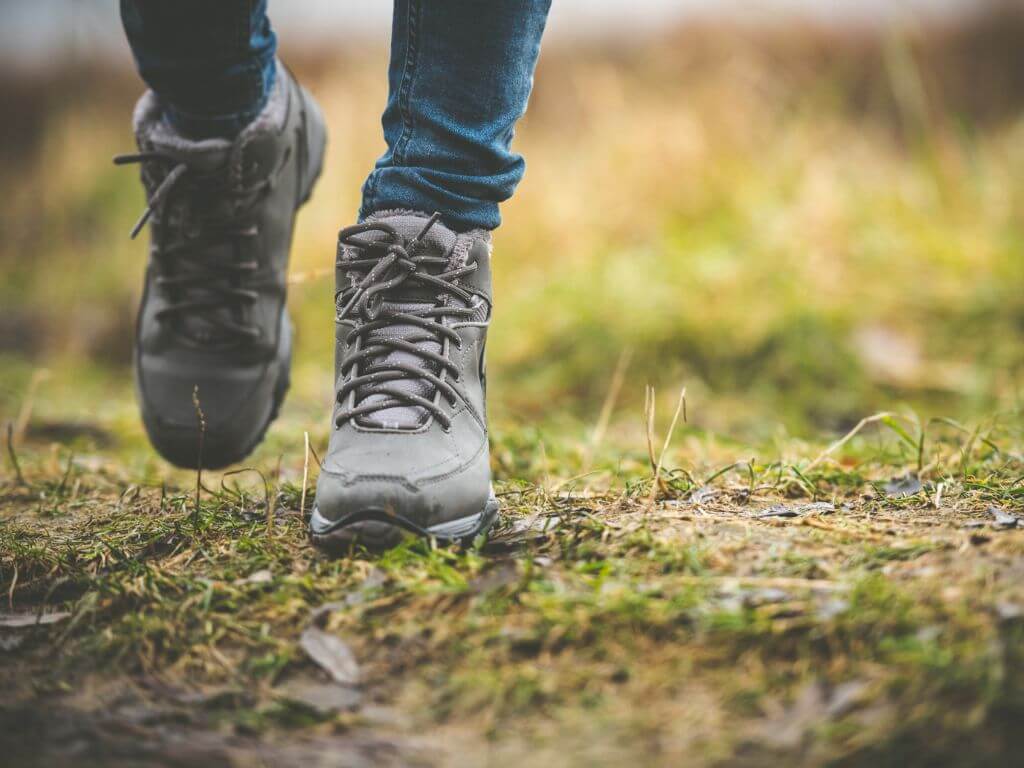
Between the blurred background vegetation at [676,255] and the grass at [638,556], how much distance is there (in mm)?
22

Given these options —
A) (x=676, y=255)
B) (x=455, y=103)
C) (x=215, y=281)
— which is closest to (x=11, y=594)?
(x=215, y=281)

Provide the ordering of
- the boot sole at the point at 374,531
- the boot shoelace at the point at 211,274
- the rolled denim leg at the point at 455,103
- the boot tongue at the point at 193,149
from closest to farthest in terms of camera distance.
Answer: the boot sole at the point at 374,531
the rolled denim leg at the point at 455,103
the boot tongue at the point at 193,149
the boot shoelace at the point at 211,274

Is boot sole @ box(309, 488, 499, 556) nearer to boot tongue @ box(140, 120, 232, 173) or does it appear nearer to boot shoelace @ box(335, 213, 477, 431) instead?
boot shoelace @ box(335, 213, 477, 431)

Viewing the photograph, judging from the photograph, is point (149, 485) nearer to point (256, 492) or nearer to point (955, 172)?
point (256, 492)

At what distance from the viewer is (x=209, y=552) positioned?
1.26 meters

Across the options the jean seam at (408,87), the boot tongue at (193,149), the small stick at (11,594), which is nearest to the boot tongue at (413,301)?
the jean seam at (408,87)

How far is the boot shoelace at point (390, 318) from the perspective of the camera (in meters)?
1.35

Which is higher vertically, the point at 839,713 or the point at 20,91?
the point at 20,91

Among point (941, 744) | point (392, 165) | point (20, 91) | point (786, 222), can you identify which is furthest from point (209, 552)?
point (20, 91)

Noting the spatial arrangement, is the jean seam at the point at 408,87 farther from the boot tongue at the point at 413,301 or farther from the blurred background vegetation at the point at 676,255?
the blurred background vegetation at the point at 676,255

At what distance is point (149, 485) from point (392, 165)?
0.86 m

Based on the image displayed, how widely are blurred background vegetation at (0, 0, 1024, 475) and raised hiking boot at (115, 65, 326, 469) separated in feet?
0.61

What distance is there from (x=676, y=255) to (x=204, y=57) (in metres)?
2.53

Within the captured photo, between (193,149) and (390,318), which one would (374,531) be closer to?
(390,318)
